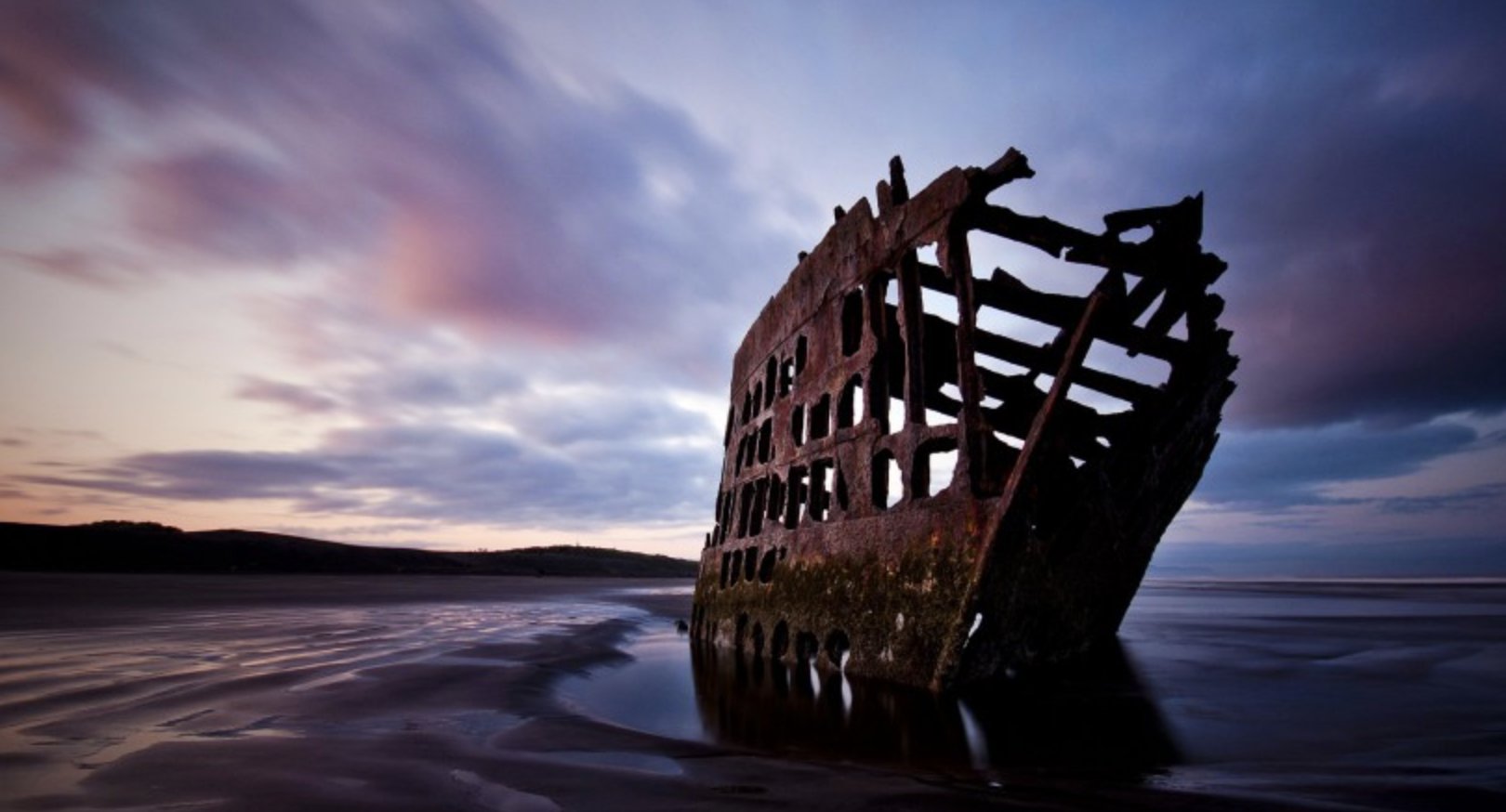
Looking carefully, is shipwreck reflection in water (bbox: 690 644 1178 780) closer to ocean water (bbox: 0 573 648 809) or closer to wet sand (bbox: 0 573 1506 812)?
wet sand (bbox: 0 573 1506 812)

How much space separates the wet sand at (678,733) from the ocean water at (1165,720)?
0.02 meters

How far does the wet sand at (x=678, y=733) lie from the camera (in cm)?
272

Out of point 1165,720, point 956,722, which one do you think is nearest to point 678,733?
point 956,722

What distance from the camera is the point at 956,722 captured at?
425 cm

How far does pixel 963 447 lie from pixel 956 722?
5.35ft

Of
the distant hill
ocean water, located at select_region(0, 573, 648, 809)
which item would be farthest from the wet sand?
the distant hill

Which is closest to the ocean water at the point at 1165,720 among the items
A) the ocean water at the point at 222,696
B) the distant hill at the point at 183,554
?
the ocean water at the point at 222,696

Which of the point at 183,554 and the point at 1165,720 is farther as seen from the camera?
the point at 183,554

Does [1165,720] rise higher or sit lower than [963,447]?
lower

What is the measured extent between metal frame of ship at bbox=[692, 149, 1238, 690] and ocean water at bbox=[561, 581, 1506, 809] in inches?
18.4

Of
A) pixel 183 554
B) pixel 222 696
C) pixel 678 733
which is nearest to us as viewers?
pixel 678 733

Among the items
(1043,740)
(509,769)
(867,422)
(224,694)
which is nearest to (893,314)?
(867,422)

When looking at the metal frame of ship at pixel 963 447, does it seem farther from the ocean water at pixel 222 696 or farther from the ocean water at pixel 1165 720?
the ocean water at pixel 222 696

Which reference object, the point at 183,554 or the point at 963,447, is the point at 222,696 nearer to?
the point at 963,447
